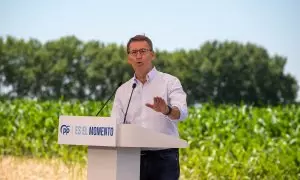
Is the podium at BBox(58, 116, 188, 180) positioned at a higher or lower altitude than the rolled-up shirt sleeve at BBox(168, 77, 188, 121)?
lower

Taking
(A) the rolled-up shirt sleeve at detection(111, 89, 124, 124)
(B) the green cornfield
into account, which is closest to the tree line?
(B) the green cornfield

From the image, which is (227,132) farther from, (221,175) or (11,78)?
(11,78)

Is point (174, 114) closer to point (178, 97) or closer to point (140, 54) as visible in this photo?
point (178, 97)

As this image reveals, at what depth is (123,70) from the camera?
29.0 m

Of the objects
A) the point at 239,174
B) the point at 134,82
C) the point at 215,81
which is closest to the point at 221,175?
the point at 239,174

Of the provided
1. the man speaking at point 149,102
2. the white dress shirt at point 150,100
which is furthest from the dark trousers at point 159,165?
the white dress shirt at point 150,100

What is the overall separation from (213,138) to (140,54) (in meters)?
5.55

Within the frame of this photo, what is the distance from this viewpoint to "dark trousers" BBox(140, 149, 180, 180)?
118 inches

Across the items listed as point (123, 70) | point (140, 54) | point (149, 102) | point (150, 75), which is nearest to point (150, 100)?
point (149, 102)

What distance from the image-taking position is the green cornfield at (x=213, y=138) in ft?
23.2

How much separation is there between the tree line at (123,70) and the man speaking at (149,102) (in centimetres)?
2039

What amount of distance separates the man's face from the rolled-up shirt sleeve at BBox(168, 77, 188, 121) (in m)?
0.15

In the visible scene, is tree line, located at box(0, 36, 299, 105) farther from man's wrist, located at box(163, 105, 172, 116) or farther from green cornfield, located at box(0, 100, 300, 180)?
man's wrist, located at box(163, 105, 172, 116)

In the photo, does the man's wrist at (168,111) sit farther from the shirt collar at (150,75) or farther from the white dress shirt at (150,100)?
the shirt collar at (150,75)
